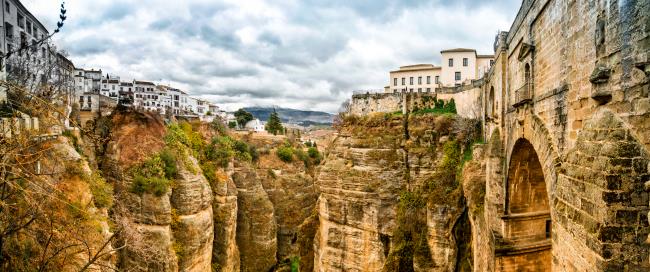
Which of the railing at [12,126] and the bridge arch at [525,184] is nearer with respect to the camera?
the railing at [12,126]

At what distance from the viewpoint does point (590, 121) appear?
440cm

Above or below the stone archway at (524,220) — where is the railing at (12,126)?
above

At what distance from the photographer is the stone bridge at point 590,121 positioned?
3.67 metres

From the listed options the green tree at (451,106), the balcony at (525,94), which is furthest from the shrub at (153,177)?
the balcony at (525,94)

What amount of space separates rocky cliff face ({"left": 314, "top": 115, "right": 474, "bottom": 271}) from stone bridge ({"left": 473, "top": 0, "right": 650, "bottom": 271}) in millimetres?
9069

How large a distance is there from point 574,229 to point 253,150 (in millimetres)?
33856

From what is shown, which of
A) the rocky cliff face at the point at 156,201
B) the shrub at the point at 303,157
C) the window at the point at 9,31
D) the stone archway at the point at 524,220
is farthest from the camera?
the shrub at the point at 303,157

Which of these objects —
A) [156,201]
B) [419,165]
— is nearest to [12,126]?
[156,201]

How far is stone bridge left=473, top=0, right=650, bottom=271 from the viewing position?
3668 mm

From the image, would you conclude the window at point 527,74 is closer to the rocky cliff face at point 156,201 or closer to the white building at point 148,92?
the rocky cliff face at point 156,201

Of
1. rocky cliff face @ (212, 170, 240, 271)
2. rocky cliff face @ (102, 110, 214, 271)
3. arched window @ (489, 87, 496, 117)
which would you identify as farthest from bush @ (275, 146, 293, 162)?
arched window @ (489, 87, 496, 117)

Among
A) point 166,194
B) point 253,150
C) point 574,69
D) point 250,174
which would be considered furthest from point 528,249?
point 253,150

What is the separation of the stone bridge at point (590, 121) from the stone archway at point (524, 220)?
1.45 metres

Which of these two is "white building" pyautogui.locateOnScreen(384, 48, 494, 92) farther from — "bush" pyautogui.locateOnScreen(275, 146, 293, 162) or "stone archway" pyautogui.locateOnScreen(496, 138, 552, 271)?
"stone archway" pyautogui.locateOnScreen(496, 138, 552, 271)
